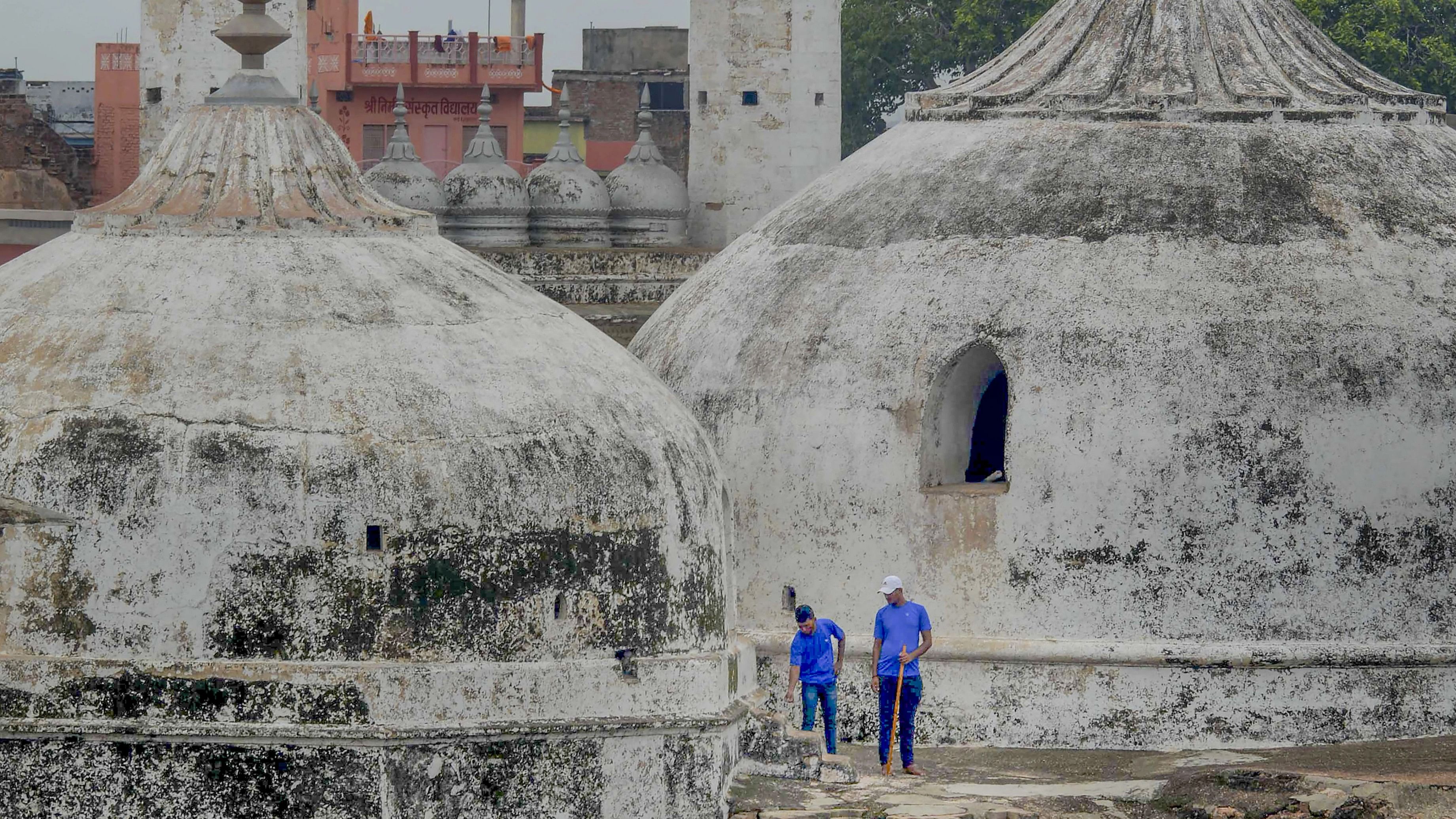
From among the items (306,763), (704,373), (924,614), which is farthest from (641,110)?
(306,763)

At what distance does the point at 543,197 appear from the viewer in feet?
115

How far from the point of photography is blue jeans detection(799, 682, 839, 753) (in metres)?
17.6

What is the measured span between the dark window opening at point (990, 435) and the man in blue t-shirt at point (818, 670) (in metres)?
2.01

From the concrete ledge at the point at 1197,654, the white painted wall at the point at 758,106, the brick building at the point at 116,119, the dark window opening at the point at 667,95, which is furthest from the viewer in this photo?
the dark window opening at the point at 667,95

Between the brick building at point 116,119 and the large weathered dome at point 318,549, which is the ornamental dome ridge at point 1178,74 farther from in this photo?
the brick building at point 116,119

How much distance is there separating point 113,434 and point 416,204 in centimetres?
1951

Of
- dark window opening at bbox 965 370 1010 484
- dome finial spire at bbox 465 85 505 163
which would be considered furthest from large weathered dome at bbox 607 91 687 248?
dark window opening at bbox 965 370 1010 484

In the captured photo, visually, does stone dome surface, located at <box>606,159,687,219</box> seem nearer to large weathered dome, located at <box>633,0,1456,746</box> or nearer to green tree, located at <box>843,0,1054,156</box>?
large weathered dome, located at <box>633,0,1456,746</box>

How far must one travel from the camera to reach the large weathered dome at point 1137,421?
1830 centimetres

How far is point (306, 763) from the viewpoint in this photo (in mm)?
14578

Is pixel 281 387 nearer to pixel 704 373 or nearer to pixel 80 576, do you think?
pixel 80 576

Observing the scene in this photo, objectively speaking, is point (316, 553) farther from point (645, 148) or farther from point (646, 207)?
point (645, 148)

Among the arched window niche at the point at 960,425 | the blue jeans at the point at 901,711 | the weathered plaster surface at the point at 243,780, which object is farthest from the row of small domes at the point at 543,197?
the weathered plaster surface at the point at 243,780

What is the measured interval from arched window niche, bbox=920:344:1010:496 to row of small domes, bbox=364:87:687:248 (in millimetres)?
15481
